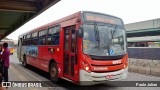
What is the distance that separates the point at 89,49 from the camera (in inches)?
271

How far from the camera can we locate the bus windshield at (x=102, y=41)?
690cm

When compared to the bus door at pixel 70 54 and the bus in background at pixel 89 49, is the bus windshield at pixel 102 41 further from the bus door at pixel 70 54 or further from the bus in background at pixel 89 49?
the bus door at pixel 70 54

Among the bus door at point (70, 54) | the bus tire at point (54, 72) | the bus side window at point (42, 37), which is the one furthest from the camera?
the bus side window at point (42, 37)

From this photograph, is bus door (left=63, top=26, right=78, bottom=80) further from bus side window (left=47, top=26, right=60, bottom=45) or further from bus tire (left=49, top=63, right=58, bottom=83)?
bus tire (left=49, top=63, right=58, bottom=83)

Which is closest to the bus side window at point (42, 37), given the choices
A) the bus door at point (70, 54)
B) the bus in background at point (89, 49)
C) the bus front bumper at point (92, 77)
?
the bus in background at point (89, 49)

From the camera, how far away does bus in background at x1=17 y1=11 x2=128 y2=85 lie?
679cm

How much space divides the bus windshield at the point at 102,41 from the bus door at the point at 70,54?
63cm

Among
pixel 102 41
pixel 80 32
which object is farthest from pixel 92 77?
pixel 80 32

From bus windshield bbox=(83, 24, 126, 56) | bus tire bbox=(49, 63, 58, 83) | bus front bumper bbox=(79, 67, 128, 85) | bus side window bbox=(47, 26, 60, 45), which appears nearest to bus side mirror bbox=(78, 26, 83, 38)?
bus windshield bbox=(83, 24, 126, 56)

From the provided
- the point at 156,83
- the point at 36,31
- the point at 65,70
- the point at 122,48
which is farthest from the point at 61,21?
the point at 156,83

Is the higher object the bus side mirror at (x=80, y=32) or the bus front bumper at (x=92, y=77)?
the bus side mirror at (x=80, y=32)

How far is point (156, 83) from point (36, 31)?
7528mm

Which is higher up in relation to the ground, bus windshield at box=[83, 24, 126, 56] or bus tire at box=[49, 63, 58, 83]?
bus windshield at box=[83, 24, 126, 56]

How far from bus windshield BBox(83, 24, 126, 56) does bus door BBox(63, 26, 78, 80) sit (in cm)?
63
